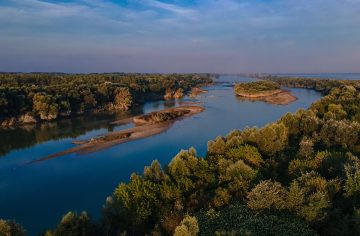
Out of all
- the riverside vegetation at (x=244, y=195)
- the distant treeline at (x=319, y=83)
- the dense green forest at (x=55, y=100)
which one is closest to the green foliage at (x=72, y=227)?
the riverside vegetation at (x=244, y=195)

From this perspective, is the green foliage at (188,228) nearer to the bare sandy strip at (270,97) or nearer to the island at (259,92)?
the bare sandy strip at (270,97)

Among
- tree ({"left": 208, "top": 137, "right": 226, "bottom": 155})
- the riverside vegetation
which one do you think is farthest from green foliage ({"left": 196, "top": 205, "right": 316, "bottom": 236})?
tree ({"left": 208, "top": 137, "right": 226, "bottom": 155})

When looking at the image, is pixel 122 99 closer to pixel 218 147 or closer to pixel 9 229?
pixel 218 147

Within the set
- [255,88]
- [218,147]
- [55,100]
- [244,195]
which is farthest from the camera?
[255,88]

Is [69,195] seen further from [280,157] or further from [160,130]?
[160,130]

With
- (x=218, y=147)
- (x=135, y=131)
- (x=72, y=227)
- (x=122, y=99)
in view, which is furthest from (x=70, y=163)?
(x=122, y=99)

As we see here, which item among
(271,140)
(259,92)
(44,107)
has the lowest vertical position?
(259,92)

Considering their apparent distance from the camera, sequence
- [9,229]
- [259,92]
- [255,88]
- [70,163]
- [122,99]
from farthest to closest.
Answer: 1. [255,88]
2. [259,92]
3. [122,99]
4. [70,163]
5. [9,229]

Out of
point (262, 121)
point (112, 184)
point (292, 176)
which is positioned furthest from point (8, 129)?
point (292, 176)
